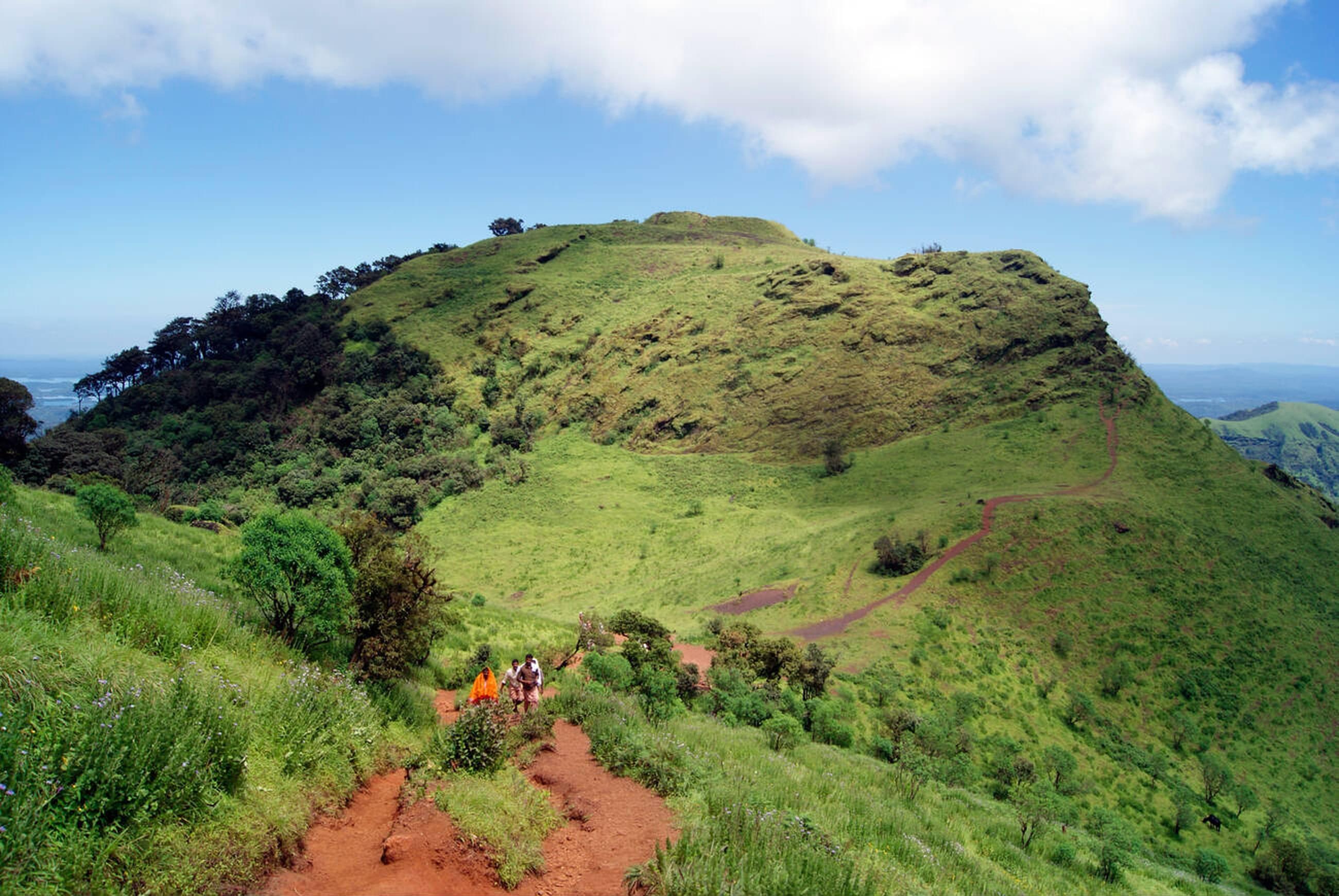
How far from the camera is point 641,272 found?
239ft

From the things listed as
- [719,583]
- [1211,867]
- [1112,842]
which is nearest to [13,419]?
[719,583]

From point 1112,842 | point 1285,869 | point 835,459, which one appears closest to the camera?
point 1112,842

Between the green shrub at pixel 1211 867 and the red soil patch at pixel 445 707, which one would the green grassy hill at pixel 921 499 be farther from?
the red soil patch at pixel 445 707

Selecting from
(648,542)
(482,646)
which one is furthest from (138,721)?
(648,542)

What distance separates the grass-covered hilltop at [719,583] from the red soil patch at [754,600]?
0.79 ft

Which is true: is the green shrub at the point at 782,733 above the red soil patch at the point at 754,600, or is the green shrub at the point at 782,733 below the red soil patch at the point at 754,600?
above

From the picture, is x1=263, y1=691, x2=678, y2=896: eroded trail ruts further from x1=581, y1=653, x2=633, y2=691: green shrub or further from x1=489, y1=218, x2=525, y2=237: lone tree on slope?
x1=489, y1=218, x2=525, y2=237: lone tree on slope

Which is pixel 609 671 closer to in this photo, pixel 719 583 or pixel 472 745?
pixel 472 745

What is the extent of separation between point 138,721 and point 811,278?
5643 cm

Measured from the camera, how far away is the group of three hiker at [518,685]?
29.7 feet

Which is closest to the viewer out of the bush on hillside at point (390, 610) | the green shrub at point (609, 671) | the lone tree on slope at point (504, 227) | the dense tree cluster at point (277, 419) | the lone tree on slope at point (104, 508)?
the bush on hillside at point (390, 610)

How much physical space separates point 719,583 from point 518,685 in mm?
21007

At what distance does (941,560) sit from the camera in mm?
25469

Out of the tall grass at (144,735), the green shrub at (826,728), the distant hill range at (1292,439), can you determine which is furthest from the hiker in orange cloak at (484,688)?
the distant hill range at (1292,439)
